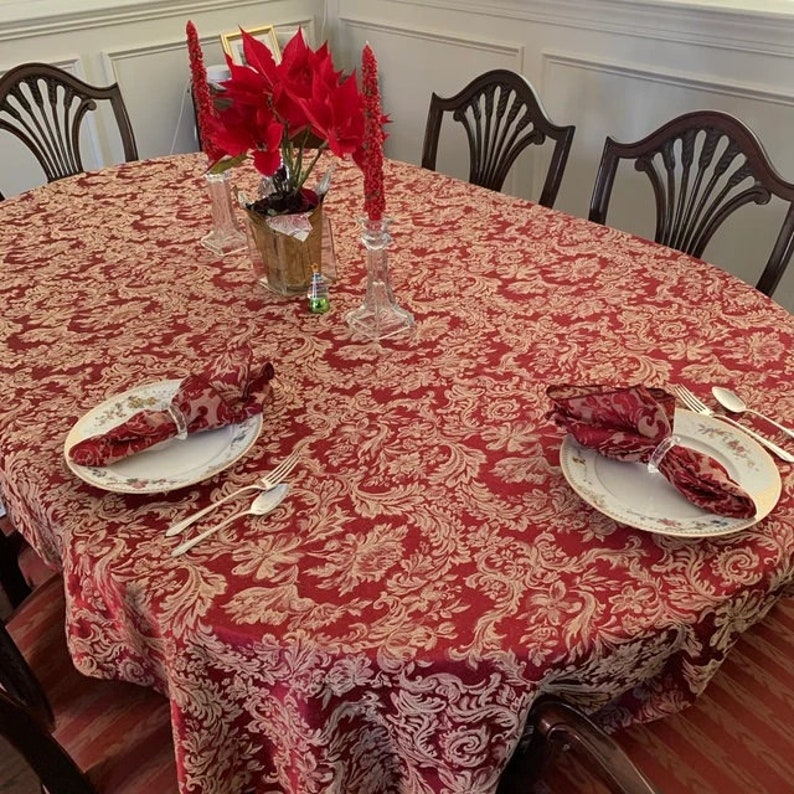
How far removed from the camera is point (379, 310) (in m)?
1.16

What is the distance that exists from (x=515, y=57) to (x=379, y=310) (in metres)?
1.55

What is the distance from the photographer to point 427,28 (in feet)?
8.56

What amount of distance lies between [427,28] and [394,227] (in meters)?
1.43

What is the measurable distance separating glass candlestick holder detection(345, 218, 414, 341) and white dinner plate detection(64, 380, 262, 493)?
0.89 ft

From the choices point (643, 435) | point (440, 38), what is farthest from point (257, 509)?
point (440, 38)

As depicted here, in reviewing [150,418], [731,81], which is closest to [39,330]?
[150,418]

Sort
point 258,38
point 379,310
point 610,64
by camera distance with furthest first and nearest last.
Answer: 1. point 258,38
2. point 610,64
3. point 379,310

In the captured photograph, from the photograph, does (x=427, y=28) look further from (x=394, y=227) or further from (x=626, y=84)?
(x=394, y=227)

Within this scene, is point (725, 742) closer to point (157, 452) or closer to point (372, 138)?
point (157, 452)

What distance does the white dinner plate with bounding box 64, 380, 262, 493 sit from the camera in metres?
0.87

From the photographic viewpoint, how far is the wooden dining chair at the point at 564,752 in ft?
1.95

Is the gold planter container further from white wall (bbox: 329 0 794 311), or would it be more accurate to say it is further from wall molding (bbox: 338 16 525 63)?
wall molding (bbox: 338 16 525 63)

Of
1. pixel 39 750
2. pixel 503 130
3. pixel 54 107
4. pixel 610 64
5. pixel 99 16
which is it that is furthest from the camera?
pixel 99 16

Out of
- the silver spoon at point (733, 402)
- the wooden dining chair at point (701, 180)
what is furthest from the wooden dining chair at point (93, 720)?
the wooden dining chair at point (701, 180)
